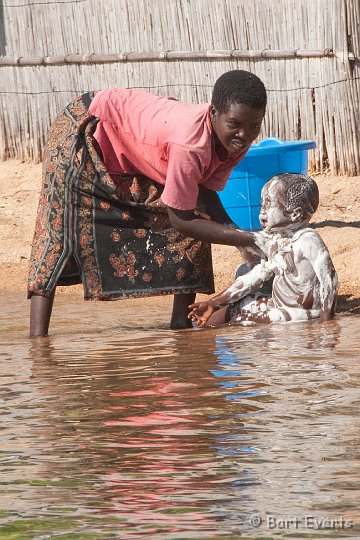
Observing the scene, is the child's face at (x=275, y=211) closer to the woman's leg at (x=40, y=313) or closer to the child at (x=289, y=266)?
the child at (x=289, y=266)

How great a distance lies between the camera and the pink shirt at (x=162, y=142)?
5.27 meters

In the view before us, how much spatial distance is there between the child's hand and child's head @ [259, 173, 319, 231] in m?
0.51

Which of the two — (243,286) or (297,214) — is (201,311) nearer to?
(243,286)

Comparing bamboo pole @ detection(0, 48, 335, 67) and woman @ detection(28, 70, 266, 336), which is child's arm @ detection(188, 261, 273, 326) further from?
bamboo pole @ detection(0, 48, 335, 67)

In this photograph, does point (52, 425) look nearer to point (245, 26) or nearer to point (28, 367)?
point (28, 367)

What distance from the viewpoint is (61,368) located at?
17.2 ft

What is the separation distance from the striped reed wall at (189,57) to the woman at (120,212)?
12.6ft

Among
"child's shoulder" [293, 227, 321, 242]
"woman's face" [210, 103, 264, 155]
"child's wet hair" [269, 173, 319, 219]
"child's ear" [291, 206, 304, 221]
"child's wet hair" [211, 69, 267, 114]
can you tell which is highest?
"child's wet hair" [211, 69, 267, 114]

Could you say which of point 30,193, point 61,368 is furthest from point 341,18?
point 61,368

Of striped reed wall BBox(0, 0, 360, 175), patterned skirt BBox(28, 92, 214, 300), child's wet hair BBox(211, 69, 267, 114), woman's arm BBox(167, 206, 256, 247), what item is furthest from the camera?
→ striped reed wall BBox(0, 0, 360, 175)

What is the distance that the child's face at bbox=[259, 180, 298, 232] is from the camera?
6117mm

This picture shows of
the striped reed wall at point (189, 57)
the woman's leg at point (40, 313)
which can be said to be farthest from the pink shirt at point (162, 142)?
the striped reed wall at point (189, 57)

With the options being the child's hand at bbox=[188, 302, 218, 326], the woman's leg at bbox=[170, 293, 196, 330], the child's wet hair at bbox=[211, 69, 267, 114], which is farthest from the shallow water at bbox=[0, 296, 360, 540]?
the child's wet hair at bbox=[211, 69, 267, 114]

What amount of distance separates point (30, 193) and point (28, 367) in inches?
210
